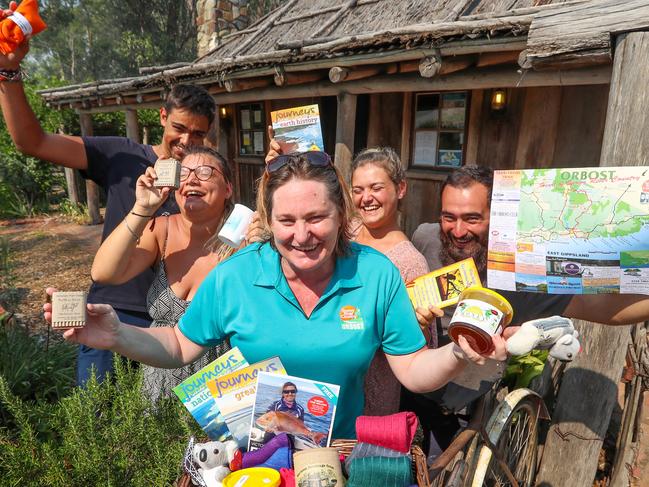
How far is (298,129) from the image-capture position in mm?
2461

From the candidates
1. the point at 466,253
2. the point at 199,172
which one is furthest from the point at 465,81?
the point at 199,172

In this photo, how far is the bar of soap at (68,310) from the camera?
1.37m

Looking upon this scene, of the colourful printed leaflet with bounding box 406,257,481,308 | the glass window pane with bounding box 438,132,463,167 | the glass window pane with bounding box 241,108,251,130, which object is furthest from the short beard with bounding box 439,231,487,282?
the glass window pane with bounding box 241,108,251,130

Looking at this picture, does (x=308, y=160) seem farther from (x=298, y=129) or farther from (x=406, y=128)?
(x=406, y=128)

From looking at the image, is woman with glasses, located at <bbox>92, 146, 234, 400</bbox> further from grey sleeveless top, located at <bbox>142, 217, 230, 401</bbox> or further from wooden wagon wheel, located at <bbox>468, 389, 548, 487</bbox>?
wooden wagon wheel, located at <bbox>468, 389, 548, 487</bbox>

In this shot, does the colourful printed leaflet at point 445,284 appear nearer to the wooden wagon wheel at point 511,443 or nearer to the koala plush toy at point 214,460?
the wooden wagon wheel at point 511,443

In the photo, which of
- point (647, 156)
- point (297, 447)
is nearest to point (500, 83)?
point (647, 156)

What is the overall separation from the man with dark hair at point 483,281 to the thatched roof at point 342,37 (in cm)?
108

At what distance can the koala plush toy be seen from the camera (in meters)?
1.35

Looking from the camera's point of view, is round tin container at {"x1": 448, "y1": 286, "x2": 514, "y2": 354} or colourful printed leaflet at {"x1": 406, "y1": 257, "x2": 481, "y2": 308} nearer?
round tin container at {"x1": 448, "y1": 286, "x2": 514, "y2": 354}

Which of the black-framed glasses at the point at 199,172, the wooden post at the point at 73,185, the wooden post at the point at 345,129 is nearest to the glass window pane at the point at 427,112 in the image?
the wooden post at the point at 345,129

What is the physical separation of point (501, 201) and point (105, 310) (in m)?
1.54

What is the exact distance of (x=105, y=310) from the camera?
4.90 feet

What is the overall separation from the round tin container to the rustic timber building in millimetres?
1172
